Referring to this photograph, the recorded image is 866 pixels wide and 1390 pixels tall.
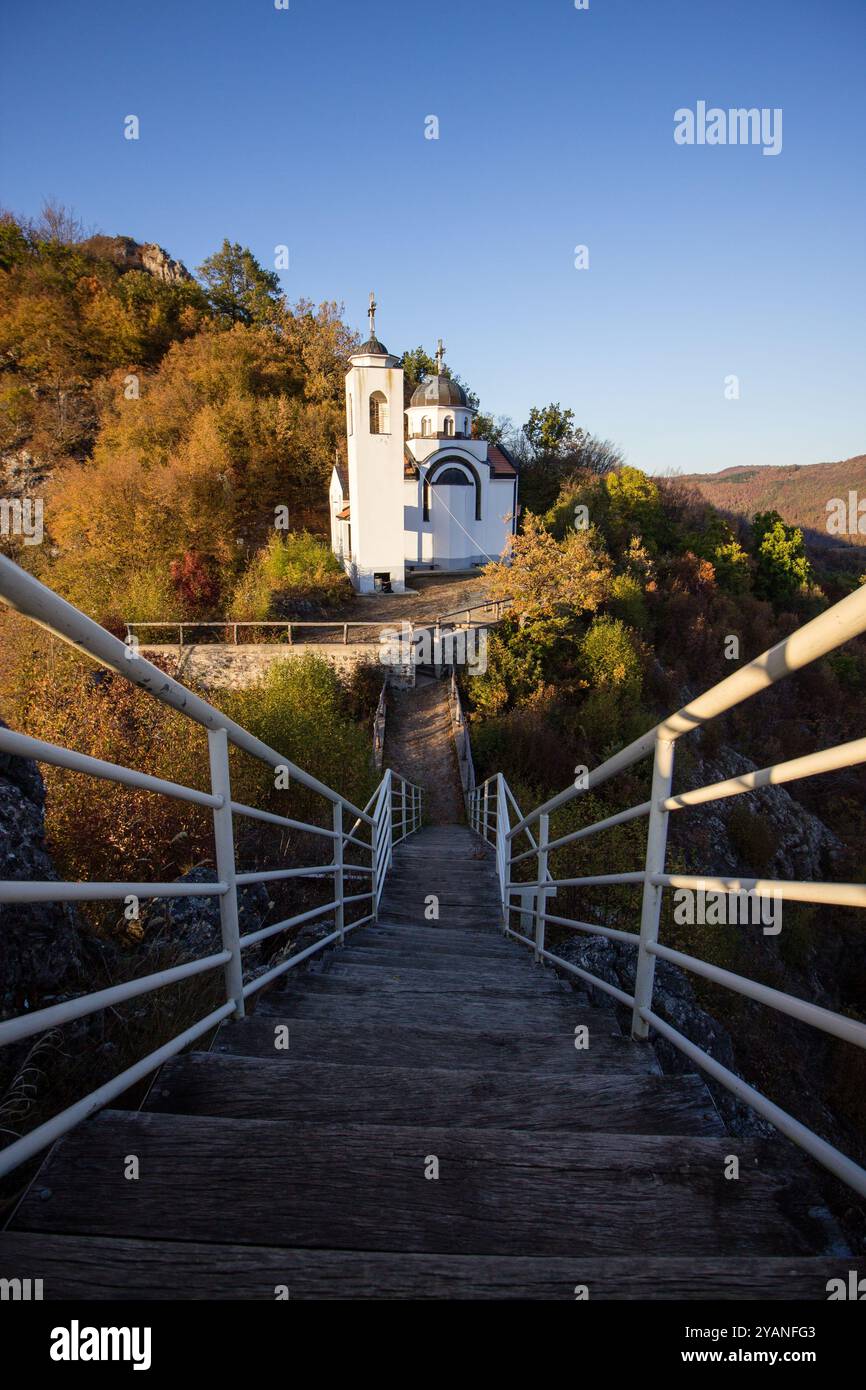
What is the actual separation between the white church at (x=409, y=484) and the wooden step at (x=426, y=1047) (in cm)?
1916

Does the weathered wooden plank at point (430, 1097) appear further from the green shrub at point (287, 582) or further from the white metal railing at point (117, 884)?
the green shrub at point (287, 582)

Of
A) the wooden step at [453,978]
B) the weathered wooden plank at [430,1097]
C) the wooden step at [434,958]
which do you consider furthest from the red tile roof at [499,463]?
the weathered wooden plank at [430,1097]

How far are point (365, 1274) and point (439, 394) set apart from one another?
30974 mm

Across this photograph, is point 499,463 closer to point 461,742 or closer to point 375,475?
point 375,475

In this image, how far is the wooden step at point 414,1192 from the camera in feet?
4.22

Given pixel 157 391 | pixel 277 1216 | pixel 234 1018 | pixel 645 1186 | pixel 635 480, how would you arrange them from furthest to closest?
pixel 635 480, pixel 157 391, pixel 234 1018, pixel 645 1186, pixel 277 1216

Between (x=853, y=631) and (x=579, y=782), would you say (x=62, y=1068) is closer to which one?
(x=579, y=782)

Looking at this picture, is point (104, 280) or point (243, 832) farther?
point (104, 280)

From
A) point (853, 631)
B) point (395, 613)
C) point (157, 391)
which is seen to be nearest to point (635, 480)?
point (395, 613)

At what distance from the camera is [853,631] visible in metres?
1.06

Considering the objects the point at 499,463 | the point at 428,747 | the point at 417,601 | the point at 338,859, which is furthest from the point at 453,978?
the point at 499,463

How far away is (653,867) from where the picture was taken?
2148 millimetres

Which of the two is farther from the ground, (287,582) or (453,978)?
(287,582)

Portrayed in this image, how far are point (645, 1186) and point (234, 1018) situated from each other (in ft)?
4.95
